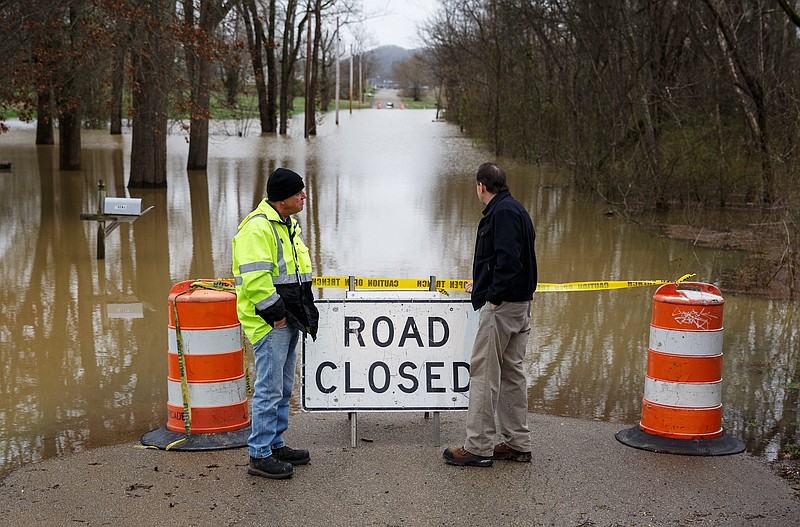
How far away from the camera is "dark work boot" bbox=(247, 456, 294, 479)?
6.30m

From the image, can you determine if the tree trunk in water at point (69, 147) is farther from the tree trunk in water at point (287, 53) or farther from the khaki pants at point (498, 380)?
the khaki pants at point (498, 380)

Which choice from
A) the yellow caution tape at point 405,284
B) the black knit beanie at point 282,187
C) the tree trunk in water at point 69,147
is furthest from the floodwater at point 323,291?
the black knit beanie at point 282,187


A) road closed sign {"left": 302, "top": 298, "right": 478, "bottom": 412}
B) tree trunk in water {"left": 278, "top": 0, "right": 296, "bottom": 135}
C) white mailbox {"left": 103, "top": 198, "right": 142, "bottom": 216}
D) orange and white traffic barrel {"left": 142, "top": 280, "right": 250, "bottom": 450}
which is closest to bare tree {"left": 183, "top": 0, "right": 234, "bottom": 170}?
white mailbox {"left": 103, "top": 198, "right": 142, "bottom": 216}

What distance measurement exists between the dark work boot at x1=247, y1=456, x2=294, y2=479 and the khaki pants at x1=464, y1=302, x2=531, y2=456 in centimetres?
115

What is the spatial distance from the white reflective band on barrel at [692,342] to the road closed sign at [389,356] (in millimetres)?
1282

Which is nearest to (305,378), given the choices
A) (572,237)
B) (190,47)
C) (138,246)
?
(138,246)

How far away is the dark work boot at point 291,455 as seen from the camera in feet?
21.4

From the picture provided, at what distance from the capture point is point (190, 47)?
838 inches

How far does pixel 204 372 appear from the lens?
6883 mm

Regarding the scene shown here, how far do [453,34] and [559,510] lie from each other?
52.8 metres

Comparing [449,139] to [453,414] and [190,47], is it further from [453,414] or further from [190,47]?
[453,414]

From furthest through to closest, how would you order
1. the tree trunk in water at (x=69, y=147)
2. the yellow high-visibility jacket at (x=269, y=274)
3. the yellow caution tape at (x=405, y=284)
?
1. the tree trunk in water at (x=69, y=147)
2. the yellow caution tape at (x=405, y=284)
3. the yellow high-visibility jacket at (x=269, y=274)

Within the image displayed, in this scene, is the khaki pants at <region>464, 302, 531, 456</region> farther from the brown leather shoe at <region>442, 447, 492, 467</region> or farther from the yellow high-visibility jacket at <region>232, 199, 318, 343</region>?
the yellow high-visibility jacket at <region>232, 199, 318, 343</region>

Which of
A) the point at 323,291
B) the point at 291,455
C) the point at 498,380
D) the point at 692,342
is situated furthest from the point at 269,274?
the point at 323,291
